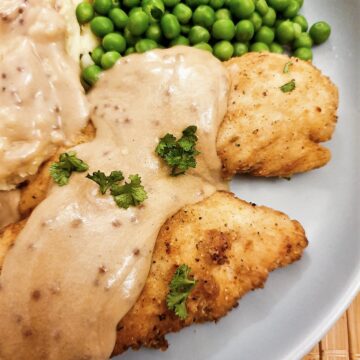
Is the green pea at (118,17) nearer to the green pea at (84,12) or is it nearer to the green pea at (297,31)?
the green pea at (84,12)

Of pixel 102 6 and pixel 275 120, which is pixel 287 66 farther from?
pixel 102 6

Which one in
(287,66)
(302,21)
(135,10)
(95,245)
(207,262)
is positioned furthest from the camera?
(302,21)

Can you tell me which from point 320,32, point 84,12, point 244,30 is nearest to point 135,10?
point 84,12

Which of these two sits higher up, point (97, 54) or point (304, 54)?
point (304, 54)

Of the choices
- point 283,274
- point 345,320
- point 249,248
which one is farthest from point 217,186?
point 345,320

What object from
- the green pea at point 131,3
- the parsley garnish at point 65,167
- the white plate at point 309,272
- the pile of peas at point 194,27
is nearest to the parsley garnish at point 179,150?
the parsley garnish at point 65,167

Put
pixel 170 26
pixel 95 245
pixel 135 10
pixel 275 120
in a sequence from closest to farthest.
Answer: pixel 95 245
pixel 275 120
pixel 170 26
pixel 135 10

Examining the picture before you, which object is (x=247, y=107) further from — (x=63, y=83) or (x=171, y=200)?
(x=63, y=83)
